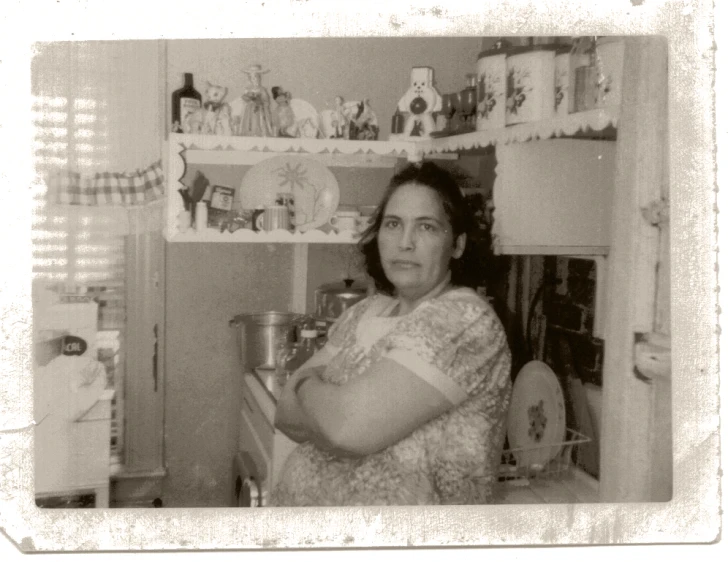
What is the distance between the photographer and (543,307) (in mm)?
924

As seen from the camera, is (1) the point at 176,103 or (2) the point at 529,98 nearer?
(1) the point at 176,103

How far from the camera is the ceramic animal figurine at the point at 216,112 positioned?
848 mm

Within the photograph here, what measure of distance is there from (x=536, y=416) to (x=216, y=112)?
51 centimetres

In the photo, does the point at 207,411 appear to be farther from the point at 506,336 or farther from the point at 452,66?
the point at 452,66

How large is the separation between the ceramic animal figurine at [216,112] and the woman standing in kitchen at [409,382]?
0.20m

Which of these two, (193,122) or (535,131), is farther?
(535,131)

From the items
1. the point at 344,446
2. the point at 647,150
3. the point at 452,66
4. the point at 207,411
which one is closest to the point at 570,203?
the point at 647,150

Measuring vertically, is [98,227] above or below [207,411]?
above

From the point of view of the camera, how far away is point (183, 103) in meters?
0.85

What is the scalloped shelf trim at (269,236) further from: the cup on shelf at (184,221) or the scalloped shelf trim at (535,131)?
the scalloped shelf trim at (535,131)

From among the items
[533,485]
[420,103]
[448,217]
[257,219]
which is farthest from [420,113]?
[533,485]

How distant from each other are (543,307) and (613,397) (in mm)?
132

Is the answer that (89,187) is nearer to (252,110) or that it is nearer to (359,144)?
(252,110)

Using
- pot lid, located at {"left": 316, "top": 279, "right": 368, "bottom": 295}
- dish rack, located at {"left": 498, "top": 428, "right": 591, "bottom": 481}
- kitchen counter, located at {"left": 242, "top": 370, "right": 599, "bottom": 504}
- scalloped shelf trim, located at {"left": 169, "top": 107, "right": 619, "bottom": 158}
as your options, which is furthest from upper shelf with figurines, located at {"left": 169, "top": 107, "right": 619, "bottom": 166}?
dish rack, located at {"left": 498, "top": 428, "right": 591, "bottom": 481}
